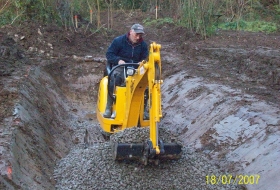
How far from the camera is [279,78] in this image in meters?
10.9

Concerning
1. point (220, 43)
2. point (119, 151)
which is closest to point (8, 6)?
point (220, 43)

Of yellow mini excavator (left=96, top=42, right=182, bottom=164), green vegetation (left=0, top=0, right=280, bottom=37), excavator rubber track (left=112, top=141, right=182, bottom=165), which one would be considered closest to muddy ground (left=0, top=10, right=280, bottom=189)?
green vegetation (left=0, top=0, right=280, bottom=37)

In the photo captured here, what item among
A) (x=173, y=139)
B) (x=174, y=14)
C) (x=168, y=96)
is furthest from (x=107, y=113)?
(x=174, y=14)

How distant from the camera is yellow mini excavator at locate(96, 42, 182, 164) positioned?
6.11 meters

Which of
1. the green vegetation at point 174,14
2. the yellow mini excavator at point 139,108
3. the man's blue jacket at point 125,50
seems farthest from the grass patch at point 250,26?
the yellow mini excavator at point 139,108

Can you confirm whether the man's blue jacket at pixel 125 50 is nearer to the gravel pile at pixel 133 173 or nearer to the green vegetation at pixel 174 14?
the gravel pile at pixel 133 173

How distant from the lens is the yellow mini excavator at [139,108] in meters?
6.11

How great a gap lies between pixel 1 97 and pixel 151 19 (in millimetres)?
19171

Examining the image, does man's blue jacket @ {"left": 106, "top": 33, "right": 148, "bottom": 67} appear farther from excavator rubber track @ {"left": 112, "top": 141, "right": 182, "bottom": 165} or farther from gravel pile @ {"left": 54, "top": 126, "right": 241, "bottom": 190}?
excavator rubber track @ {"left": 112, "top": 141, "right": 182, "bottom": 165}
